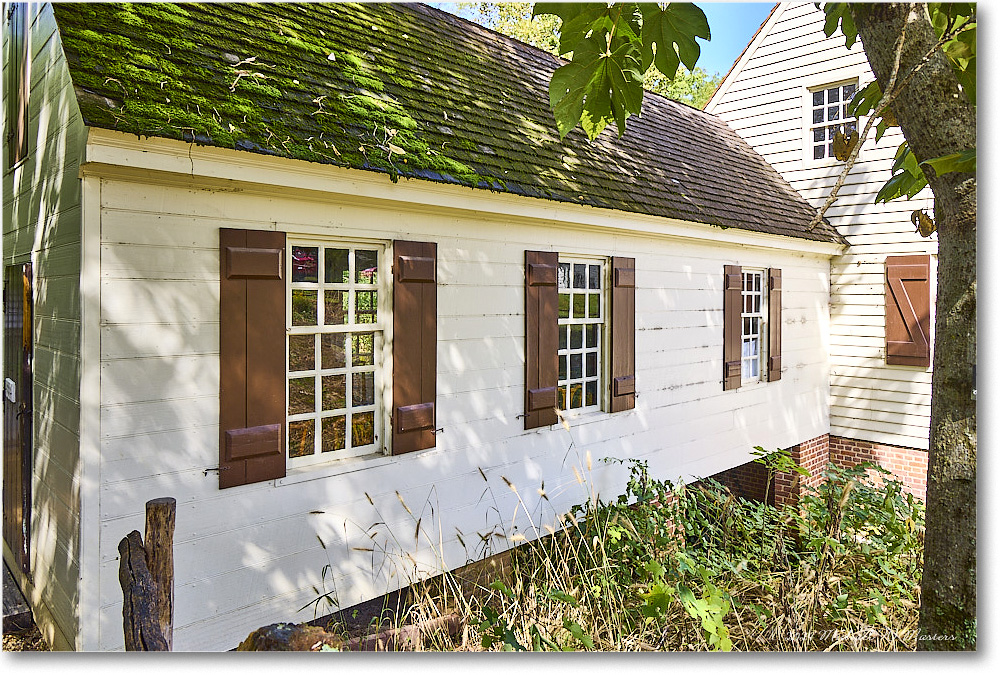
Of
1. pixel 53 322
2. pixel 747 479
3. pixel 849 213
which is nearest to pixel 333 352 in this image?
pixel 53 322

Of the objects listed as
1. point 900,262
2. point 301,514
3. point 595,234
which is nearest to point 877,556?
point 595,234

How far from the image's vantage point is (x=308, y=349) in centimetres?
383

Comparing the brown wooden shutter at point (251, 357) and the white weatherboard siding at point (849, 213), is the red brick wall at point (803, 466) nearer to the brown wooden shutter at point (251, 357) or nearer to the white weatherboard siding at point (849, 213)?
the white weatherboard siding at point (849, 213)

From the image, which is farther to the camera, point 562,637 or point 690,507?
point 690,507

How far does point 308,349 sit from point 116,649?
1.70 metres

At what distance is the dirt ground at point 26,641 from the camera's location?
350 cm

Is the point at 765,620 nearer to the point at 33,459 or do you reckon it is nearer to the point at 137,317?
the point at 137,317

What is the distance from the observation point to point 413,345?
4227mm

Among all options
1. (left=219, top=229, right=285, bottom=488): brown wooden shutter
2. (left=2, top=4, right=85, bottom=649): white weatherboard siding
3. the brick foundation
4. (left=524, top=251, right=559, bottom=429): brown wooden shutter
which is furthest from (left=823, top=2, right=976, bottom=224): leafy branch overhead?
the brick foundation

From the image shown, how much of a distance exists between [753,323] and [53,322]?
683 centimetres

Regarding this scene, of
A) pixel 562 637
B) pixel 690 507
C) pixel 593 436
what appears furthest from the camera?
pixel 593 436

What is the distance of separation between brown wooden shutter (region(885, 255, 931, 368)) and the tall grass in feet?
10.0

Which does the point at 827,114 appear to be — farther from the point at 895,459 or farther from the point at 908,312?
the point at 895,459

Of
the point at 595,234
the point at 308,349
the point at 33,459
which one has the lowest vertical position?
the point at 33,459
